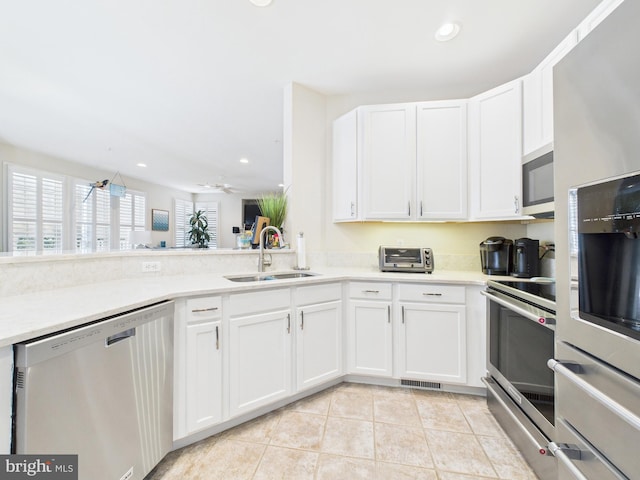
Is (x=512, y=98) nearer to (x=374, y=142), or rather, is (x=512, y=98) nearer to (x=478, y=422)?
(x=374, y=142)

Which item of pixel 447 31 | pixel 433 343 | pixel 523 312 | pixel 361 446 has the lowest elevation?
pixel 361 446

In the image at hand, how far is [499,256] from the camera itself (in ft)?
6.96

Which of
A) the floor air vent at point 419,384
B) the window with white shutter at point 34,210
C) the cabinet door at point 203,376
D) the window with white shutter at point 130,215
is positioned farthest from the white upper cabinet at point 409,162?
the window with white shutter at point 130,215

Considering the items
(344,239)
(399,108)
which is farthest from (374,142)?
(344,239)

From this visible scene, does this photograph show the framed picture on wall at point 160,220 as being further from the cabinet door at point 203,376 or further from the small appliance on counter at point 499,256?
the small appliance on counter at point 499,256

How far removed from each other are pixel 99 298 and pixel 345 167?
2084 millimetres

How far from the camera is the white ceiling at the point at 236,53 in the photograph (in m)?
1.79

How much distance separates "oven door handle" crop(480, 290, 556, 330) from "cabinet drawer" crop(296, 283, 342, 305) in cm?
104

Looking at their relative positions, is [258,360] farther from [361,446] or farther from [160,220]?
[160,220]

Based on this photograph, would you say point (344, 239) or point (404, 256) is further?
point (344, 239)

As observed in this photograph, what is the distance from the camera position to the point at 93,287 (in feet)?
5.05

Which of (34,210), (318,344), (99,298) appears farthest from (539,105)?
(34,210)

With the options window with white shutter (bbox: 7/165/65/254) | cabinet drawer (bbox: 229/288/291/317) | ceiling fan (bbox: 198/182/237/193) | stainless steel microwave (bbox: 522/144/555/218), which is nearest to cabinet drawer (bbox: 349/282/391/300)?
cabinet drawer (bbox: 229/288/291/317)

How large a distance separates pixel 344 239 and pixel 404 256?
690 millimetres
